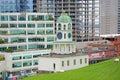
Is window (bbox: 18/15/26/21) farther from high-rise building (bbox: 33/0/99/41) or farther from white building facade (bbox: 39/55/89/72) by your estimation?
high-rise building (bbox: 33/0/99/41)

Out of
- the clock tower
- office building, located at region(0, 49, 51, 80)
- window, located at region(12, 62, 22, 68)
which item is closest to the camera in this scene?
the clock tower

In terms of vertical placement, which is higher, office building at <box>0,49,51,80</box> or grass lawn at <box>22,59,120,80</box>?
grass lawn at <box>22,59,120,80</box>

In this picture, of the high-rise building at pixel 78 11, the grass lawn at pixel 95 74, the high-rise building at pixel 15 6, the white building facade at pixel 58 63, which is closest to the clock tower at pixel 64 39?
the white building facade at pixel 58 63

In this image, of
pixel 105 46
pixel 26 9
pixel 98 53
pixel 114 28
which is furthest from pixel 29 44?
pixel 114 28

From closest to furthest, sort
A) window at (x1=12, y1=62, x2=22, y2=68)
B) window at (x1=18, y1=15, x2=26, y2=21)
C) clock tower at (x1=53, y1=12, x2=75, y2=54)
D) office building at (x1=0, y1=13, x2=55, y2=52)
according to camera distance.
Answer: clock tower at (x1=53, y1=12, x2=75, y2=54) < window at (x1=12, y1=62, x2=22, y2=68) < office building at (x1=0, y1=13, x2=55, y2=52) < window at (x1=18, y1=15, x2=26, y2=21)

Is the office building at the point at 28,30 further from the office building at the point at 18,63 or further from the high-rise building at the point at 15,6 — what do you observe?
the high-rise building at the point at 15,6

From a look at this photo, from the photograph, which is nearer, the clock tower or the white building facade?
the white building facade

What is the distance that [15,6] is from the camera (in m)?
138

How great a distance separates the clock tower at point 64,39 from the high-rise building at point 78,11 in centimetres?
7728

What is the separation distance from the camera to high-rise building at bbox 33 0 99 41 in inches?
5659

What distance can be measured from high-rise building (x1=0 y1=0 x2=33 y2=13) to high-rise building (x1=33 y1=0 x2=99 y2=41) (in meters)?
4.27

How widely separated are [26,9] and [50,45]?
54699mm

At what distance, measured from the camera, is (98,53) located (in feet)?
321

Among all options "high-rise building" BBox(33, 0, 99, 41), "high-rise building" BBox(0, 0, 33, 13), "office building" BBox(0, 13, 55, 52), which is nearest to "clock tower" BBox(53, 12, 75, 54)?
"office building" BBox(0, 13, 55, 52)
